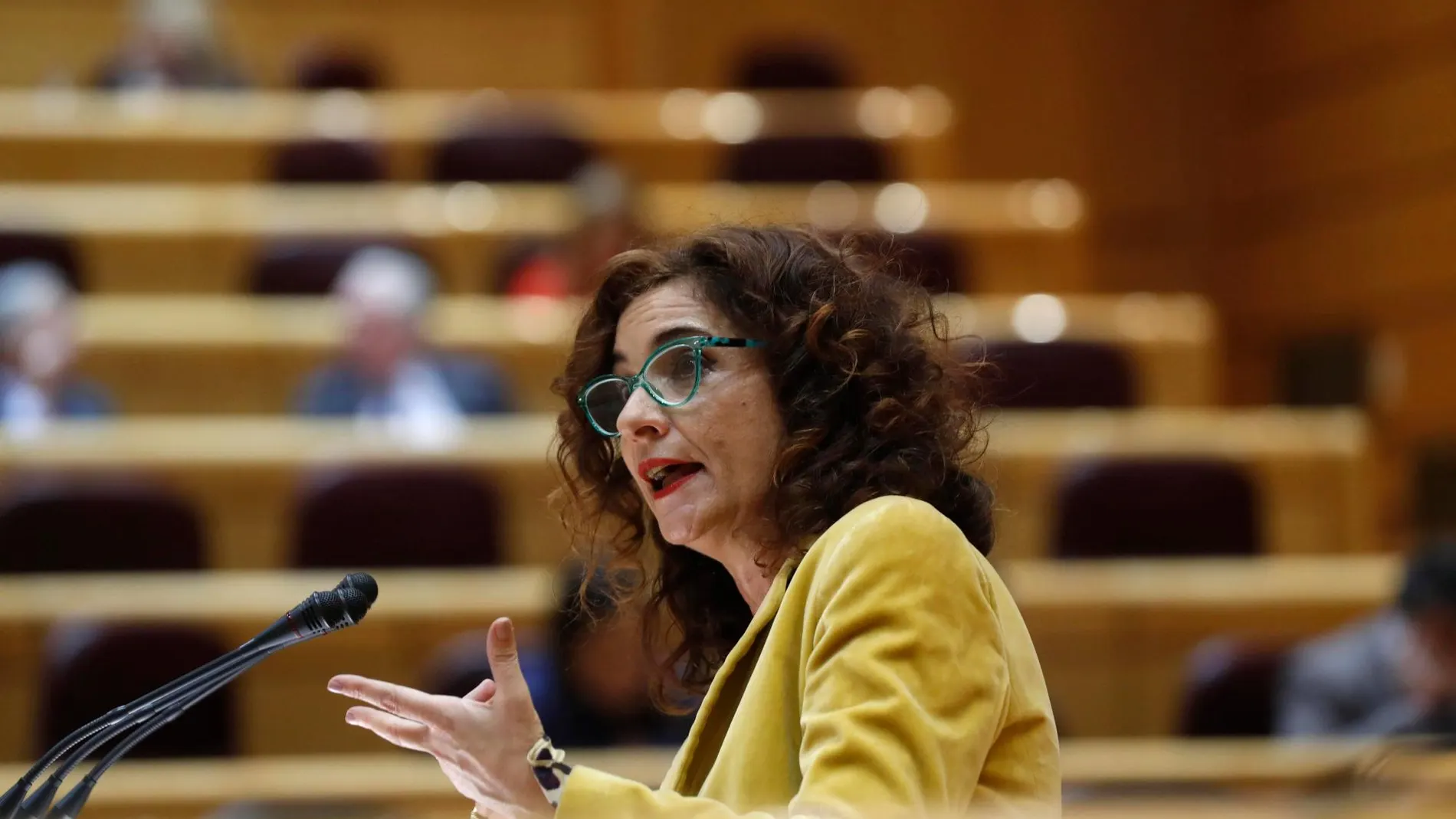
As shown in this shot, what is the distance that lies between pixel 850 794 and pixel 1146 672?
5.78ft

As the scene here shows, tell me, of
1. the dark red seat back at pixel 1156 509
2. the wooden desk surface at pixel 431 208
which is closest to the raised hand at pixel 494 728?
the dark red seat back at pixel 1156 509

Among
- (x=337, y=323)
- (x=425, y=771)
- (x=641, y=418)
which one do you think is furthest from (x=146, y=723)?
(x=337, y=323)

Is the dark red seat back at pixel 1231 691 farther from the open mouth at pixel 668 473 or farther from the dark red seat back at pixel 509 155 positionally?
the dark red seat back at pixel 509 155

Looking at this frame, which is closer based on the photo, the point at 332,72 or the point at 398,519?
the point at 398,519

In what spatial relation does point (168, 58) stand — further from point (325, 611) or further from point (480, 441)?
point (325, 611)

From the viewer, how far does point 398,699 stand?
0.70m

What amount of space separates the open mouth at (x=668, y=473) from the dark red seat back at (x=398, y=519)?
4.69ft

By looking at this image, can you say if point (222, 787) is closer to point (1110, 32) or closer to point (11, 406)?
point (11, 406)

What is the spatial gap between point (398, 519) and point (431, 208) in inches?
44.6

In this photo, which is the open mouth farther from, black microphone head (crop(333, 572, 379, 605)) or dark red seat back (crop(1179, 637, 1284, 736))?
dark red seat back (crop(1179, 637, 1284, 736))

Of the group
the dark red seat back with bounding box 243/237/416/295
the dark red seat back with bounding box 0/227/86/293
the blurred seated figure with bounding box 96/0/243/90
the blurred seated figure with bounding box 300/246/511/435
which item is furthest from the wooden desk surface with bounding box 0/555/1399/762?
the blurred seated figure with bounding box 96/0/243/90

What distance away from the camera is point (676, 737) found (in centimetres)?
196

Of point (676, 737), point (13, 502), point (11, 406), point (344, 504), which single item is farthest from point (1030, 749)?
point (11, 406)

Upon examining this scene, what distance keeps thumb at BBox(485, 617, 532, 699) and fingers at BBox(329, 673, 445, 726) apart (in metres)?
0.03
